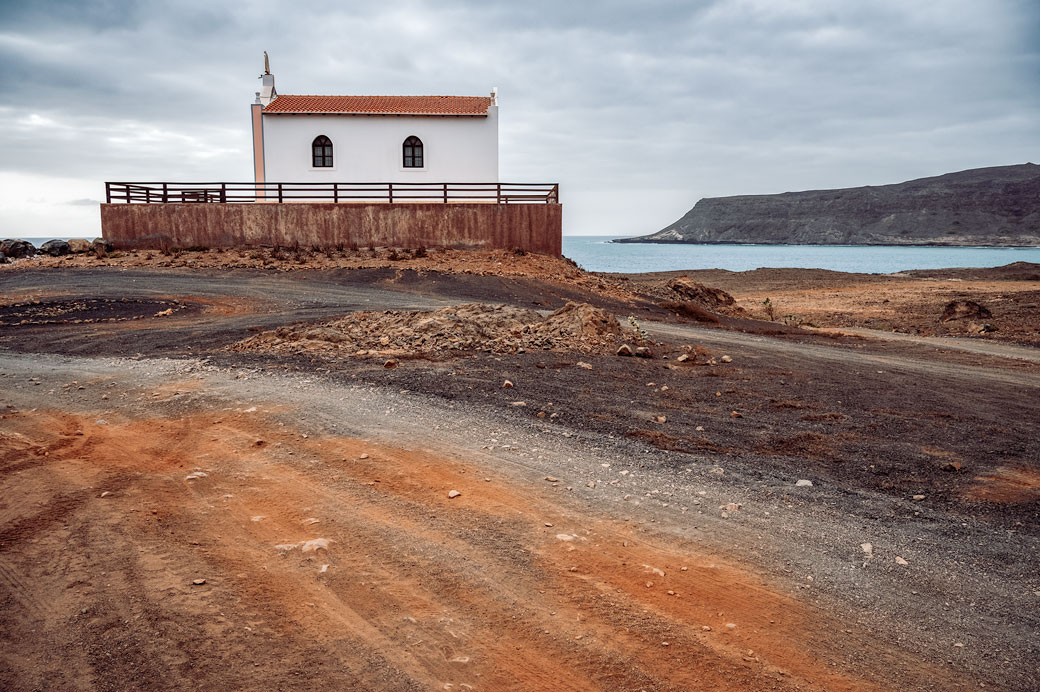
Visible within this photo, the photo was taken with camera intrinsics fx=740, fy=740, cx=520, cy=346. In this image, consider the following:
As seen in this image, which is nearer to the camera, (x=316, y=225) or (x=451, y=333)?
(x=451, y=333)

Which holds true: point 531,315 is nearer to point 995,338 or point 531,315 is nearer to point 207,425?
point 207,425

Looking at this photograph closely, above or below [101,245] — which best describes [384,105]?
above

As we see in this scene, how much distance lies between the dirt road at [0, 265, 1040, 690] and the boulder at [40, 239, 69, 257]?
25686 mm

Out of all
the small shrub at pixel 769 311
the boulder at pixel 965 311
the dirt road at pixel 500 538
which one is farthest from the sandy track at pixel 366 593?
the boulder at pixel 965 311

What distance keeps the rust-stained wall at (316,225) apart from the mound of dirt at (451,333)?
17.1 m

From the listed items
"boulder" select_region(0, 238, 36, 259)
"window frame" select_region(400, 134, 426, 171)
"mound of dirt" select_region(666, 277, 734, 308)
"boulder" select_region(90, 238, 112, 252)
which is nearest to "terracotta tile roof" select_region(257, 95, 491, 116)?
"window frame" select_region(400, 134, 426, 171)

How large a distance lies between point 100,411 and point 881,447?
844 cm

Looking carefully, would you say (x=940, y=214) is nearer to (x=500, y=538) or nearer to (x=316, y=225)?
(x=316, y=225)

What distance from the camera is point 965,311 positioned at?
79.0ft

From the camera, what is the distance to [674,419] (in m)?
8.25

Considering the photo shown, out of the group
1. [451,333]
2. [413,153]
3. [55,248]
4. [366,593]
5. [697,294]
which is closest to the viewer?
[366,593]

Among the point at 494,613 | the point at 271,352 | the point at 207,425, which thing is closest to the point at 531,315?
the point at 271,352

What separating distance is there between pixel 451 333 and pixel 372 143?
921 inches

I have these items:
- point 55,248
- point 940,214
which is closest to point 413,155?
point 55,248
